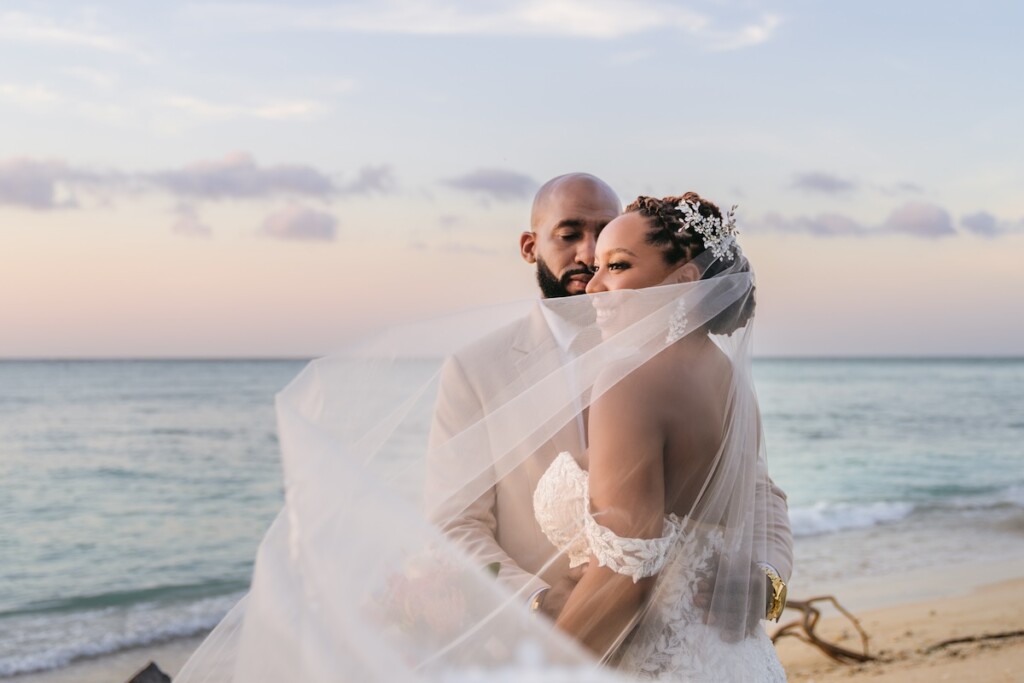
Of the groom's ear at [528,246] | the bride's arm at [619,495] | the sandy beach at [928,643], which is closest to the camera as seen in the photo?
the bride's arm at [619,495]

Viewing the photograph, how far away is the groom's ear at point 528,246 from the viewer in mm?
3564

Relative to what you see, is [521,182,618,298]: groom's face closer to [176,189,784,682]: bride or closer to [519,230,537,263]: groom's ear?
→ [519,230,537,263]: groom's ear

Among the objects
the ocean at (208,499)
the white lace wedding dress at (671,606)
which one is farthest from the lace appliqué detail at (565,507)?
the ocean at (208,499)

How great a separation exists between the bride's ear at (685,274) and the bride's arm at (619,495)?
0.33 metres

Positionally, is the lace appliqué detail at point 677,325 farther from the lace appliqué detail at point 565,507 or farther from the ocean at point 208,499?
the ocean at point 208,499

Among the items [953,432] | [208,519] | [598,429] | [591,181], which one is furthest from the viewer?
[953,432]

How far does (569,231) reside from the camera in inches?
134

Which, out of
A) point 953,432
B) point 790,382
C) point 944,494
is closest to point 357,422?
point 944,494

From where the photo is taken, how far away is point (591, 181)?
3441mm

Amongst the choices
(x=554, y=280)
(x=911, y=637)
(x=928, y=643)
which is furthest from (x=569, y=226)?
(x=911, y=637)

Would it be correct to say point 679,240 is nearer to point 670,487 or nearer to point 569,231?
point 670,487

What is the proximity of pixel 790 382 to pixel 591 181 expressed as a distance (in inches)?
2139

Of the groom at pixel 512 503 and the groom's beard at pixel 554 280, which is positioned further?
the groom's beard at pixel 554 280

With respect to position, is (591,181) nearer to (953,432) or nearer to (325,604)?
(325,604)
